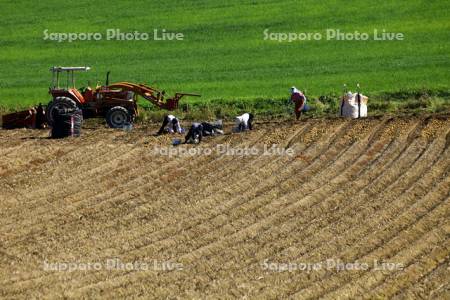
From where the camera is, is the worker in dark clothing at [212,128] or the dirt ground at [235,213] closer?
the dirt ground at [235,213]

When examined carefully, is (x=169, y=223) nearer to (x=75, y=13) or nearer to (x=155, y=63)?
(x=155, y=63)

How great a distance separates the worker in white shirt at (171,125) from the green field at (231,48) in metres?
5.94

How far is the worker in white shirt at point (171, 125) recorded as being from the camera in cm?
3031

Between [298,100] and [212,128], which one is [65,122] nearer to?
[212,128]

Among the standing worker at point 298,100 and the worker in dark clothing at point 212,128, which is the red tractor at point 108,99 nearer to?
the worker in dark clothing at point 212,128

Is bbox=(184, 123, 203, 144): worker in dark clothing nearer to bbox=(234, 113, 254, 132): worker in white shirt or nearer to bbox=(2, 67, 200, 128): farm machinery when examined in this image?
bbox=(234, 113, 254, 132): worker in white shirt

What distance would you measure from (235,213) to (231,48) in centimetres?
2266

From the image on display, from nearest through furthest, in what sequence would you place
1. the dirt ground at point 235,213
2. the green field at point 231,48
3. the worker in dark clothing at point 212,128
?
the dirt ground at point 235,213 → the worker in dark clothing at point 212,128 → the green field at point 231,48

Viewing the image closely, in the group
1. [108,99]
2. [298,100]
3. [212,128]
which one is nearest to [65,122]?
[108,99]

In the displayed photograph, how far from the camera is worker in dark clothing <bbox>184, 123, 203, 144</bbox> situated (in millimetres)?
28891

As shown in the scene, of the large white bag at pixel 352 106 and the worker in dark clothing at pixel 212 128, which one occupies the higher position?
the large white bag at pixel 352 106

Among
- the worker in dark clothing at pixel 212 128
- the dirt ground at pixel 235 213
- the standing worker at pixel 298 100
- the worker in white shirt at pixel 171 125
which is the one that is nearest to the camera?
the dirt ground at pixel 235 213

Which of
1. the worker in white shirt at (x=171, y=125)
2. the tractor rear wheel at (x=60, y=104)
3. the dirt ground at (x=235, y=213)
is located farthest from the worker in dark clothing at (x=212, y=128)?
the tractor rear wheel at (x=60, y=104)

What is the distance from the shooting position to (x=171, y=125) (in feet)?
100
